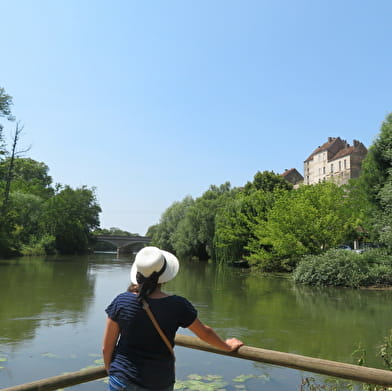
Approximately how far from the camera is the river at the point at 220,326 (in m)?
7.31

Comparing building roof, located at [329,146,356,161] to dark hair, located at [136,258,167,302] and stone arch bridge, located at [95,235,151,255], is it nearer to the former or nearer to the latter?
stone arch bridge, located at [95,235,151,255]

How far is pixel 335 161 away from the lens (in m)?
71.7

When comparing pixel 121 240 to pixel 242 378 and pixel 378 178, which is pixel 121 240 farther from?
pixel 242 378

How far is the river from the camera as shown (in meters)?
7.31

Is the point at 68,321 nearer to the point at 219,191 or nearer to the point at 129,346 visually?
the point at 129,346

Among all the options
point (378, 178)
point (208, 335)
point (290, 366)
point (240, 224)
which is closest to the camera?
point (208, 335)

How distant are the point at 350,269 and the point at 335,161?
53296 millimetres

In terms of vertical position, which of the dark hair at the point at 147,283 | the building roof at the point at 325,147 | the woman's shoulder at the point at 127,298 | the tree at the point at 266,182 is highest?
the building roof at the point at 325,147

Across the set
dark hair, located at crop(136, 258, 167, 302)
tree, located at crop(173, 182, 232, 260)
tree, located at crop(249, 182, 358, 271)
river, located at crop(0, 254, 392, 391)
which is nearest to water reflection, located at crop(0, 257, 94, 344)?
river, located at crop(0, 254, 392, 391)

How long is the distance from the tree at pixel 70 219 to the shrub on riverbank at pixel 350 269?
39173 millimetres

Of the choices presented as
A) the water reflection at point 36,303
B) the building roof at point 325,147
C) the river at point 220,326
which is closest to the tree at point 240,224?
the river at point 220,326

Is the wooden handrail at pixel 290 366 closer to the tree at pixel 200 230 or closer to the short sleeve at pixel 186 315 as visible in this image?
the short sleeve at pixel 186 315

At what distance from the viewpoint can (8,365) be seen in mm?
7438

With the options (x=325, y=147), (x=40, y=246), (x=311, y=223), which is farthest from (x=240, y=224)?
(x=325, y=147)
